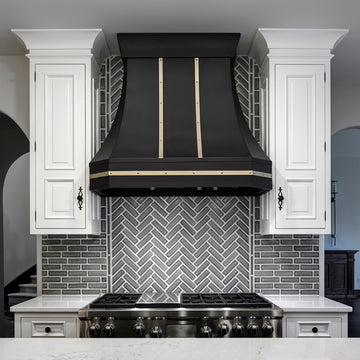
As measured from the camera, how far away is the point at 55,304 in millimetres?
3342

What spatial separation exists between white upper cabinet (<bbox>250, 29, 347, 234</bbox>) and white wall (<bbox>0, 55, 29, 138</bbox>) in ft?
6.32

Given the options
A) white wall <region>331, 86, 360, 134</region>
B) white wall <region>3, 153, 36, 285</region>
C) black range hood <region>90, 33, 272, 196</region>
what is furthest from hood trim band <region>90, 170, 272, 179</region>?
white wall <region>3, 153, 36, 285</region>

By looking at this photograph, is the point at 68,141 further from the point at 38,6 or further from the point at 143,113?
the point at 38,6

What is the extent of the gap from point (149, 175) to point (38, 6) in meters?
1.28

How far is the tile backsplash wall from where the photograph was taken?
382cm

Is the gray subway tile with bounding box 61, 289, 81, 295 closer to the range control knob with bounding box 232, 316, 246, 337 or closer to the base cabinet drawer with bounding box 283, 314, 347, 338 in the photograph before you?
the range control knob with bounding box 232, 316, 246, 337

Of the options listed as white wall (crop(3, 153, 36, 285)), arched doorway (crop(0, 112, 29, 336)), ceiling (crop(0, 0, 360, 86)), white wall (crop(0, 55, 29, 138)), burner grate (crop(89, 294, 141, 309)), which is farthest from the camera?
white wall (crop(3, 153, 36, 285))

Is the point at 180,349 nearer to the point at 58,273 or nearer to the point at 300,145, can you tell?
the point at 300,145

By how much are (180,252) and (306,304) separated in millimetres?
1054

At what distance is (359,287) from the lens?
903 cm

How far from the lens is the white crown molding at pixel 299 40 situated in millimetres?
3412

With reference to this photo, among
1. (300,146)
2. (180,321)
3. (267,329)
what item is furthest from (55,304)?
(300,146)

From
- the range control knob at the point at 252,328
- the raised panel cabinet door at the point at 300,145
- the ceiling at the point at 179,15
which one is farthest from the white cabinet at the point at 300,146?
the range control knob at the point at 252,328

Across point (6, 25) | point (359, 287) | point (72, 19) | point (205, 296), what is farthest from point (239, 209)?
point (359, 287)
